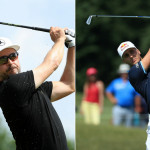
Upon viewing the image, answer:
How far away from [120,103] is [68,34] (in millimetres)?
6911

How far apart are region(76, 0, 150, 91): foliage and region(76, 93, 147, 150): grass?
19801 millimetres

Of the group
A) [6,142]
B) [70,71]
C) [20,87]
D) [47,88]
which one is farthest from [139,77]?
[6,142]

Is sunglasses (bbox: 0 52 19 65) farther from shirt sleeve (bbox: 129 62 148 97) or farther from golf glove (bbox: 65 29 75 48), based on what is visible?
shirt sleeve (bbox: 129 62 148 97)

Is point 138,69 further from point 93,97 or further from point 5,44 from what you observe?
point 93,97

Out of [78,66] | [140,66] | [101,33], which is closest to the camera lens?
[140,66]

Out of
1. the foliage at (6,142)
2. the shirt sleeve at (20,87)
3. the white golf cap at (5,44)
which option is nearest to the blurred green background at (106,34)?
the foliage at (6,142)

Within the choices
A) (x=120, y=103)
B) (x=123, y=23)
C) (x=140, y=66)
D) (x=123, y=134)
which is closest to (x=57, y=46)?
(x=140, y=66)

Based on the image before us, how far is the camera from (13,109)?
370 cm

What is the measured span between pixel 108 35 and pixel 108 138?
23220mm

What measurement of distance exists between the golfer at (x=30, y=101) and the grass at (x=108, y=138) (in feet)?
16.8

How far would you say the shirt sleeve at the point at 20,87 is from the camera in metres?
3.62

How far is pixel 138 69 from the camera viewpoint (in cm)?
478

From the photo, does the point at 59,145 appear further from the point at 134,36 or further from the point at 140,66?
the point at 134,36

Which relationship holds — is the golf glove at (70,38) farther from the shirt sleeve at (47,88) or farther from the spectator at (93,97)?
the spectator at (93,97)
